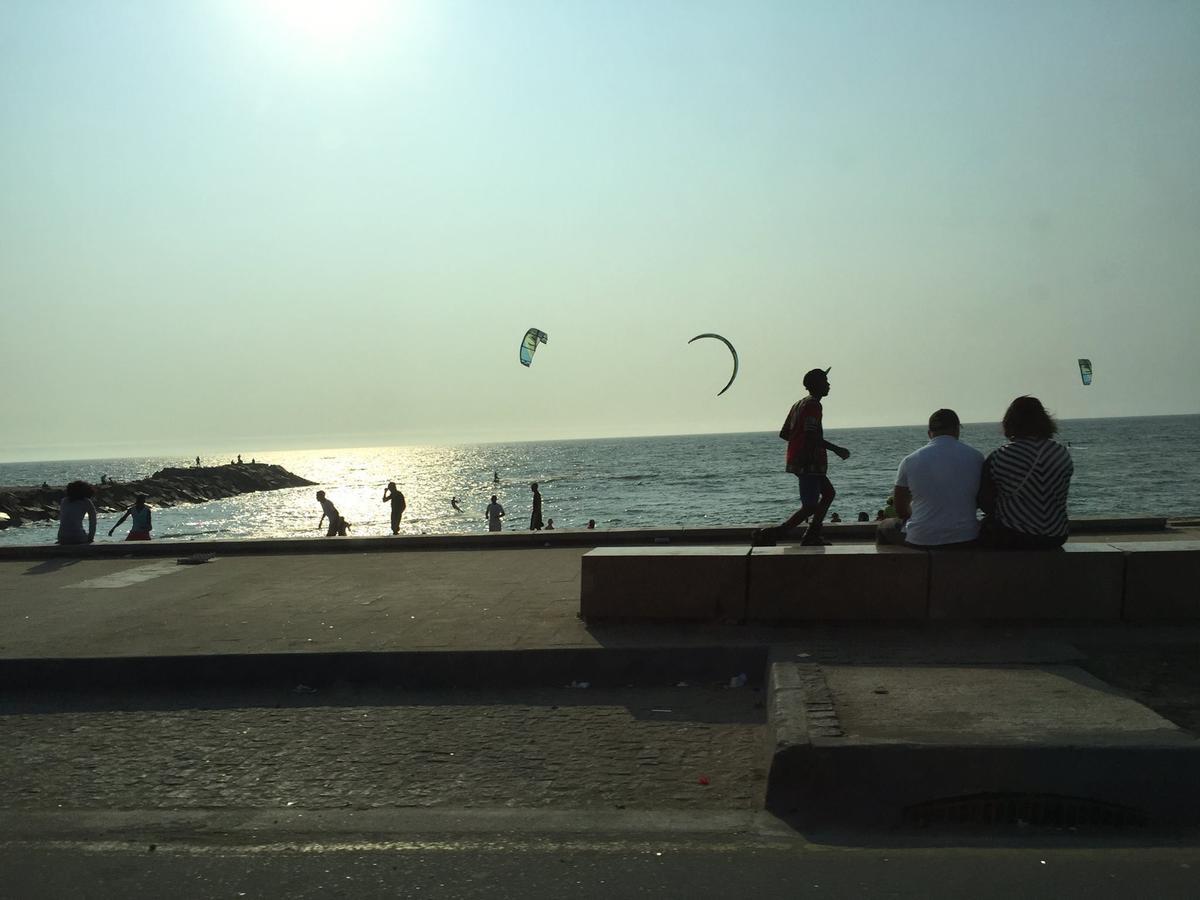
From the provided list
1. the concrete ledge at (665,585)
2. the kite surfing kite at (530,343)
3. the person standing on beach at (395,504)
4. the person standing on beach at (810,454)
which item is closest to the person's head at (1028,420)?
the person standing on beach at (810,454)

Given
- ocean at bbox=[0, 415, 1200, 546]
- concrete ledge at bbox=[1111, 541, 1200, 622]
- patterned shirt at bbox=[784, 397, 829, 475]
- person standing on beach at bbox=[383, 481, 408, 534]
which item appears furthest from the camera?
ocean at bbox=[0, 415, 1200, 546]

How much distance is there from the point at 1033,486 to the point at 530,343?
17.7 meters

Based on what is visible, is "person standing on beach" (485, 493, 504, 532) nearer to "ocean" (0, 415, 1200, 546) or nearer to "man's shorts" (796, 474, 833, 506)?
"ocean" (0, 415, 1200, 546)

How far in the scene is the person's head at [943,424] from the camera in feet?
23.8

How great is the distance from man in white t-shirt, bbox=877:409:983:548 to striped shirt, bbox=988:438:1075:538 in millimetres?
172

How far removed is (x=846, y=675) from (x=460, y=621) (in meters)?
3.02

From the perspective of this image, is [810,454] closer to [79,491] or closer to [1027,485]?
[1027,485]

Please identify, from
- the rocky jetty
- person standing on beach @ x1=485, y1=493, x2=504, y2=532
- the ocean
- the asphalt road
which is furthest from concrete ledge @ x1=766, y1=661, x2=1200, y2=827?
the rocky jetty

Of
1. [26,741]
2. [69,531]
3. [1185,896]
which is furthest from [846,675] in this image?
[69,531]

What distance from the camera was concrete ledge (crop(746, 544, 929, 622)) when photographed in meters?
7.16

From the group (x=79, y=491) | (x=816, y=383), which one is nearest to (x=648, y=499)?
(x=79, y=491)

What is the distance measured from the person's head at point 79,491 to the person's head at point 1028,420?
1101 centimetres

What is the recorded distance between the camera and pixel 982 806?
4.43 meters

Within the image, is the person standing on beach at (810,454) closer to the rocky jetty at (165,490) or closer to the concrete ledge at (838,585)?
the concrete ledge at (838,585)
